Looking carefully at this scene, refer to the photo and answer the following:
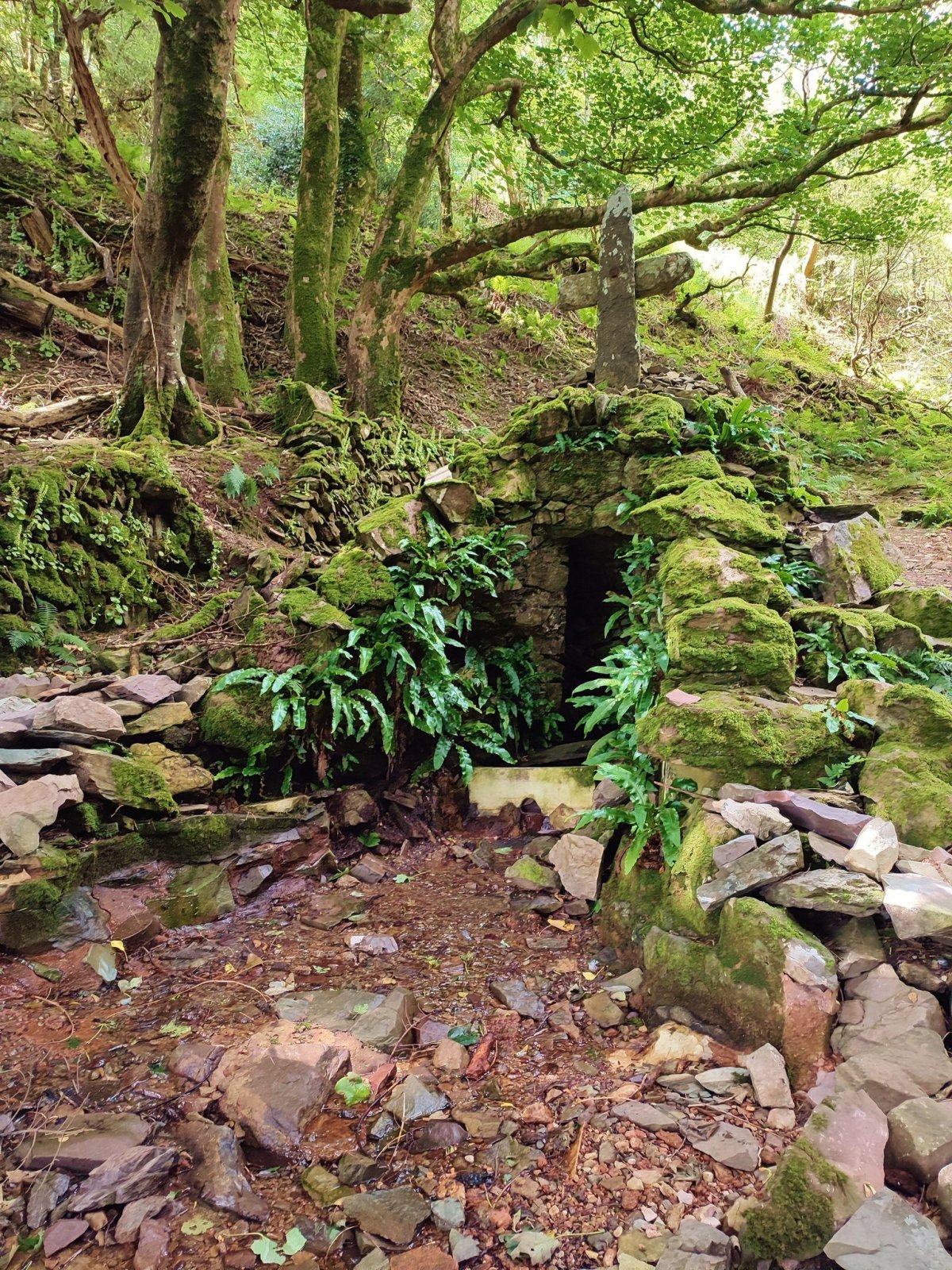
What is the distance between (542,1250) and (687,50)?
1433 cm

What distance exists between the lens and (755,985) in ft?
9.05

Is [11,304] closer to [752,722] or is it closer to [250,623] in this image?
[250,623]

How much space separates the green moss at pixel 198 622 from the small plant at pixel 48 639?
58 cm

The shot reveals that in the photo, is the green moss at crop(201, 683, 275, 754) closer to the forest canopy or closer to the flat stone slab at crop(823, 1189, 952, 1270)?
the forest canopy

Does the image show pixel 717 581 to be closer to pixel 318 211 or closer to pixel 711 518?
pixel 711 518

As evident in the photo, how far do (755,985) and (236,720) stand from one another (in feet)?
12.9

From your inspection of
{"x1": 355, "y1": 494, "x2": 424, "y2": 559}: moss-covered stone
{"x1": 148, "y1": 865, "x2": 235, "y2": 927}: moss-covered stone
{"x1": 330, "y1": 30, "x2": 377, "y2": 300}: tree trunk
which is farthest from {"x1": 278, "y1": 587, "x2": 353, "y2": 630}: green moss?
{"x1": 330, "y1": 30, "x2": 377, "y2": 300}: tree trunk

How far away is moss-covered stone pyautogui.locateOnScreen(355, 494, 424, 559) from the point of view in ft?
20.9

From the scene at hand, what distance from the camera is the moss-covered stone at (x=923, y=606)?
5.04 meters

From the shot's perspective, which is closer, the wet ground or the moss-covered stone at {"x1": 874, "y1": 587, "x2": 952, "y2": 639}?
the wet ground

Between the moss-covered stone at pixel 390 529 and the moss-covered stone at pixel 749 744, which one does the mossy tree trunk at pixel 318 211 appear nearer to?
the moss-covered stone at pixel 390 529

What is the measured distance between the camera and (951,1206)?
1781mm

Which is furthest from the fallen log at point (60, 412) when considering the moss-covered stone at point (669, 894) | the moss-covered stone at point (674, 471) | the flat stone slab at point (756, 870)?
the flat stone slab at point (756, 870)

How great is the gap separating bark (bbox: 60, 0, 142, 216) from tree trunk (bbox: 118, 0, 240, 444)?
794 mm
